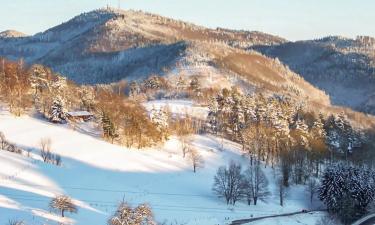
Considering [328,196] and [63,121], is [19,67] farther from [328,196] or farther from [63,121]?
[328,196]

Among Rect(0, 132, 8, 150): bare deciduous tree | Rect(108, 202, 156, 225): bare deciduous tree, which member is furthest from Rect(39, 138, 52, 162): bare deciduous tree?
Rect(108, 202, 156, 225): bare deciduous tree

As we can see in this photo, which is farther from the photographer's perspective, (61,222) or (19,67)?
(19,67)

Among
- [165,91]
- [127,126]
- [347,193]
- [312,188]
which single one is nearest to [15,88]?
[127,126]

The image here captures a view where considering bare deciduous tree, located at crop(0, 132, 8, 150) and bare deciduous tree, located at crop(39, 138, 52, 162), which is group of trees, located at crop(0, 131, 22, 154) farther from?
bare deciduous tree, located at crop(39, 138, 52, 162)

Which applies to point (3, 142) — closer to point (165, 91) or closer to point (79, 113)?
point (79, 113)

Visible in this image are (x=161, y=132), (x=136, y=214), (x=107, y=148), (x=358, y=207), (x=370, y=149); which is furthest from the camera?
(x=370, y=149)

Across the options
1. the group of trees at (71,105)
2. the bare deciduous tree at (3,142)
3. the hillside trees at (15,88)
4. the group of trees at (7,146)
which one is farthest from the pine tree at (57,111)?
the bare deciduous tree at (3,142)

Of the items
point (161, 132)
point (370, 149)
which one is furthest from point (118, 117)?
point (370, 149)
